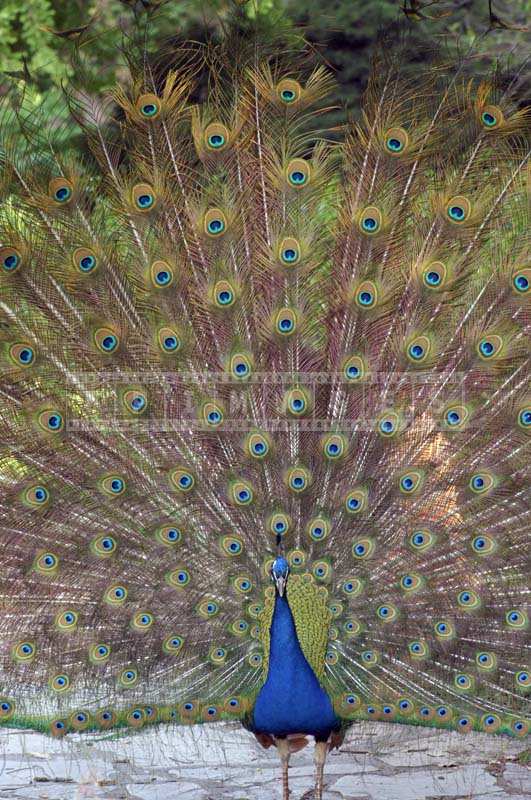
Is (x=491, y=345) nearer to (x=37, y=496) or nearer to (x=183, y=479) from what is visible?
(x=183, y=479)

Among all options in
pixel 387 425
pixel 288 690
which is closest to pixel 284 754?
pixel 288 690

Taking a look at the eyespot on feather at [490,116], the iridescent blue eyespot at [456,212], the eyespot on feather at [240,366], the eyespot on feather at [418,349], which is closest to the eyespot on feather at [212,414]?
the eyespot on feather at [240,366]

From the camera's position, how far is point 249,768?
167 inches

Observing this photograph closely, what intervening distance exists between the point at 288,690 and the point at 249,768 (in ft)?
3.83

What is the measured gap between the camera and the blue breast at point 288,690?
324cm

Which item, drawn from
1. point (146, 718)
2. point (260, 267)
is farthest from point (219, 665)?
point (260, 267)

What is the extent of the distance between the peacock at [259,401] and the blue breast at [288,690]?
118 millimetres

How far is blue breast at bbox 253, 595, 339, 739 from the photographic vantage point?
3240mm

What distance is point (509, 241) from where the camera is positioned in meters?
3.46

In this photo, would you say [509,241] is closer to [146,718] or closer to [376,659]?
[376,659]

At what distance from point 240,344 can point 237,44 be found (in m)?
0.98

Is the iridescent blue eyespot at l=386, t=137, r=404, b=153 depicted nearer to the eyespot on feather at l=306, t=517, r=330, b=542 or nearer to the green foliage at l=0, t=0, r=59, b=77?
the eyespot on feather at l=306, t=517, r=330, b=542

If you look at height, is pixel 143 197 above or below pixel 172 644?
above

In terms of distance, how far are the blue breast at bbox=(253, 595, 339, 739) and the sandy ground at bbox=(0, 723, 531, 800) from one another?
1.89 feet
